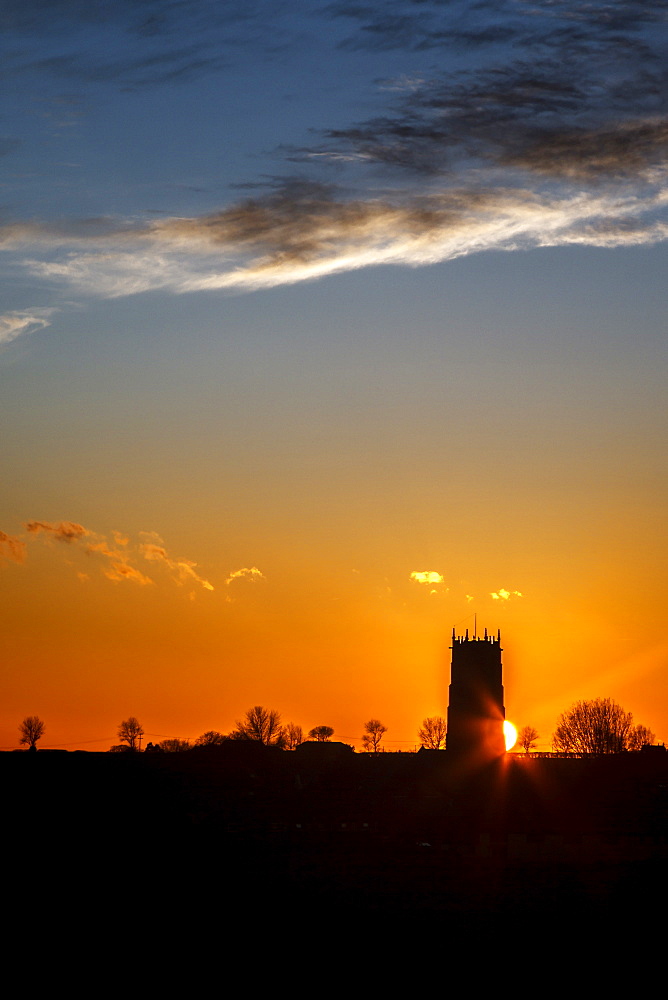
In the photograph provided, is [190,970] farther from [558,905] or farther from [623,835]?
[623,835]

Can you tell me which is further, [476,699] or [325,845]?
[476,699]

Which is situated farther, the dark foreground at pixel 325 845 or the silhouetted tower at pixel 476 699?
the silhouetted tower at pixel 476 699

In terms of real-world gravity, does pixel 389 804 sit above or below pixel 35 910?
above

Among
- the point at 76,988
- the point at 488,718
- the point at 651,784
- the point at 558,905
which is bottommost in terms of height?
the point at 76,988

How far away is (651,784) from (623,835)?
26.8 ft

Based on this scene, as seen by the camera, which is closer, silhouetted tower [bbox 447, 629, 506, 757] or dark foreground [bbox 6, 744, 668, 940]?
dark foreground [bbox 6, 744, 668, 940]

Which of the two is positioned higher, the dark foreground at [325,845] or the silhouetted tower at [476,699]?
the silhouetted tower at [476,699]

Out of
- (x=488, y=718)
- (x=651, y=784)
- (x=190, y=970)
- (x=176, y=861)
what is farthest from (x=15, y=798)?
(x=488, y=718)

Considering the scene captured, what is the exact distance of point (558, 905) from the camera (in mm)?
43062

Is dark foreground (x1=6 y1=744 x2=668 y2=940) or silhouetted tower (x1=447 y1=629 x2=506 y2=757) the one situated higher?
silhouetted tower (x1=447 y1=629 x2=506 y2=757)

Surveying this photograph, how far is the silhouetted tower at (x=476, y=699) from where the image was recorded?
125938 millimetres

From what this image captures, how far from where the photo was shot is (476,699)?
12962cm

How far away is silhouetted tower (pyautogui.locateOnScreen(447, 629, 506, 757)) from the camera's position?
126m

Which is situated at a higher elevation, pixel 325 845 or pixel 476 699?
pixel 476 699
